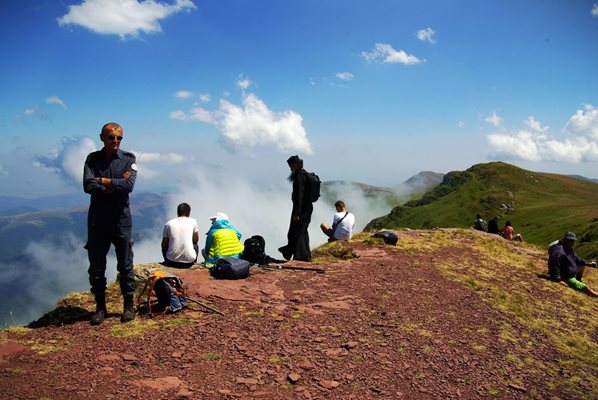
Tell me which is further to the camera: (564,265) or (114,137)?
(564,265)

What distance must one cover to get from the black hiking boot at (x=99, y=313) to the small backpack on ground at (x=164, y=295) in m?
0.81

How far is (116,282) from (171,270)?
1660mm

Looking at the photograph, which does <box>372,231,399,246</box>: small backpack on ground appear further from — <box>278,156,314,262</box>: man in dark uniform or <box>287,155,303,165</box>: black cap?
<box>287,155,303,165</box>: black cap

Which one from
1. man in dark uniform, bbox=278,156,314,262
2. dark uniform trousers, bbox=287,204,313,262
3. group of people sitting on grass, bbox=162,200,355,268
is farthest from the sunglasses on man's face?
dark uniform trousers, bbox=287,204,313,262

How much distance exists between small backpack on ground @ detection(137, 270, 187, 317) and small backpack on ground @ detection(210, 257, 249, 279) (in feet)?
7.75

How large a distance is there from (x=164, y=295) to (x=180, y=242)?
3.48m

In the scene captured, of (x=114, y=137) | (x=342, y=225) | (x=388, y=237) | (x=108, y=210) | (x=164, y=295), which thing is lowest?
(x=164, y=295)

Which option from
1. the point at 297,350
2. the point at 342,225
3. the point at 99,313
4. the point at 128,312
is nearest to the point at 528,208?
the point at 342,225

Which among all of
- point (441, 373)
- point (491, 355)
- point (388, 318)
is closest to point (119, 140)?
point (388, 318)

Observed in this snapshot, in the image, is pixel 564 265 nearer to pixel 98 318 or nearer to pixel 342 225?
pixel 342 225

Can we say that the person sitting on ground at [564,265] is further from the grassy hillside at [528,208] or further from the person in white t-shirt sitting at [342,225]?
the grassy hillside at [528,208]

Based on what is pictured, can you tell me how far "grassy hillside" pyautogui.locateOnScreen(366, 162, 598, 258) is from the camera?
352 feet

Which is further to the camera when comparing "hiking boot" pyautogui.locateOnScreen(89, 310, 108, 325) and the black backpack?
the black backpack

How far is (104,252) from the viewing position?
8.54 metres
